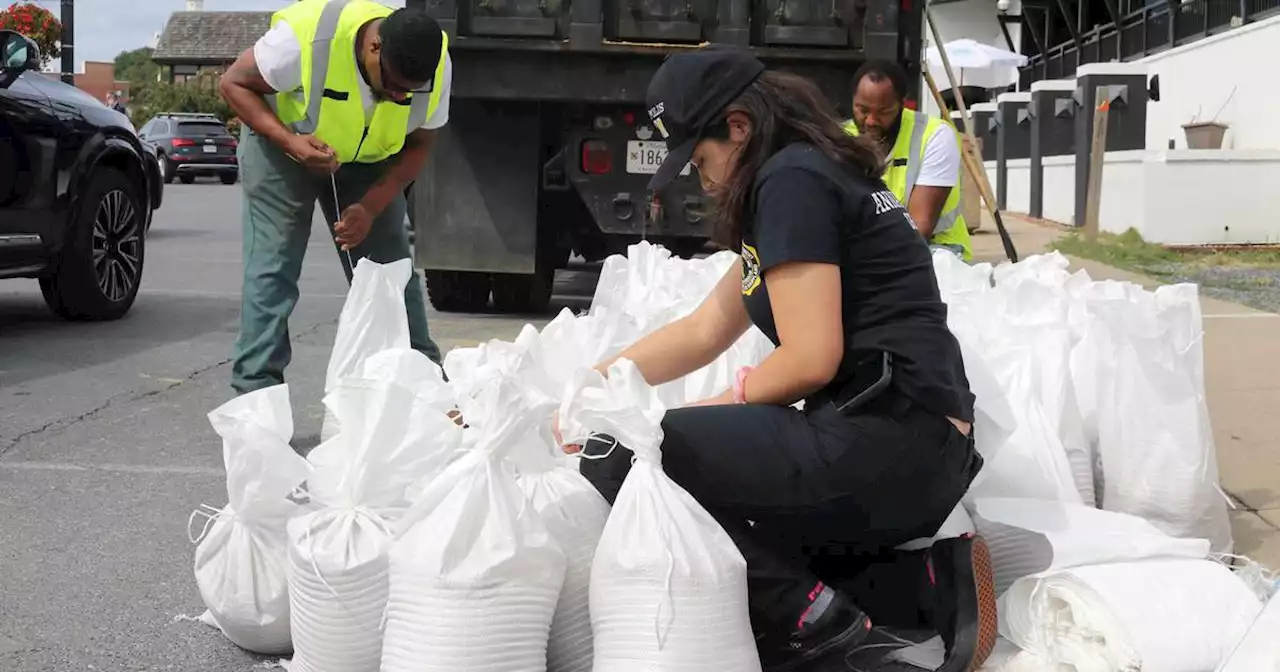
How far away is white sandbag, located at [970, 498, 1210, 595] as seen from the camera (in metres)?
2.80

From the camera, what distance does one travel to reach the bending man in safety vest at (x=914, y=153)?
5062 mm

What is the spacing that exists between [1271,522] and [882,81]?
206 cm

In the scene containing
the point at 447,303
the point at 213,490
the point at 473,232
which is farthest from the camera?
the point at 447,303

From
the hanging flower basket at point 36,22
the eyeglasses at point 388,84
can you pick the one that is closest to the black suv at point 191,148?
the hanging flower basket at point 36,22

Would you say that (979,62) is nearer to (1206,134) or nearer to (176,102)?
(1206,134)

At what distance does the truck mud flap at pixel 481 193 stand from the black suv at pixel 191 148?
2417cm

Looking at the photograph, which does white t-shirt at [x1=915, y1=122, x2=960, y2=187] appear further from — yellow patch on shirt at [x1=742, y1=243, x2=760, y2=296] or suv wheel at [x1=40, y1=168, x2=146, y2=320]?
suv wheel at [x1=40, y1=168, x2=146, y2=320]

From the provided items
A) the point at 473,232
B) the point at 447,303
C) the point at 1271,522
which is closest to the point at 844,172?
the point at 1271,522

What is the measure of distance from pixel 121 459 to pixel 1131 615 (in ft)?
10.6

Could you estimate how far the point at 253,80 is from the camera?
168 inches

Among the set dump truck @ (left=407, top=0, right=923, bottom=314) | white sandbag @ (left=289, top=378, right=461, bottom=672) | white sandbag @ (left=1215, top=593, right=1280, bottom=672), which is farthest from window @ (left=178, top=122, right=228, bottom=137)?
white sandbag @ (left=1215, top=593, right=1280, bottom=672)

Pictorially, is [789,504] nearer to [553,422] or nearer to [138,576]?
[553,422]

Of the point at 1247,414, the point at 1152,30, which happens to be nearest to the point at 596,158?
the point at 1247,414

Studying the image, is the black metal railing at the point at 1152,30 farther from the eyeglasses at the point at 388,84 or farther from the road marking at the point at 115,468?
the road marking at the point at 115,468
